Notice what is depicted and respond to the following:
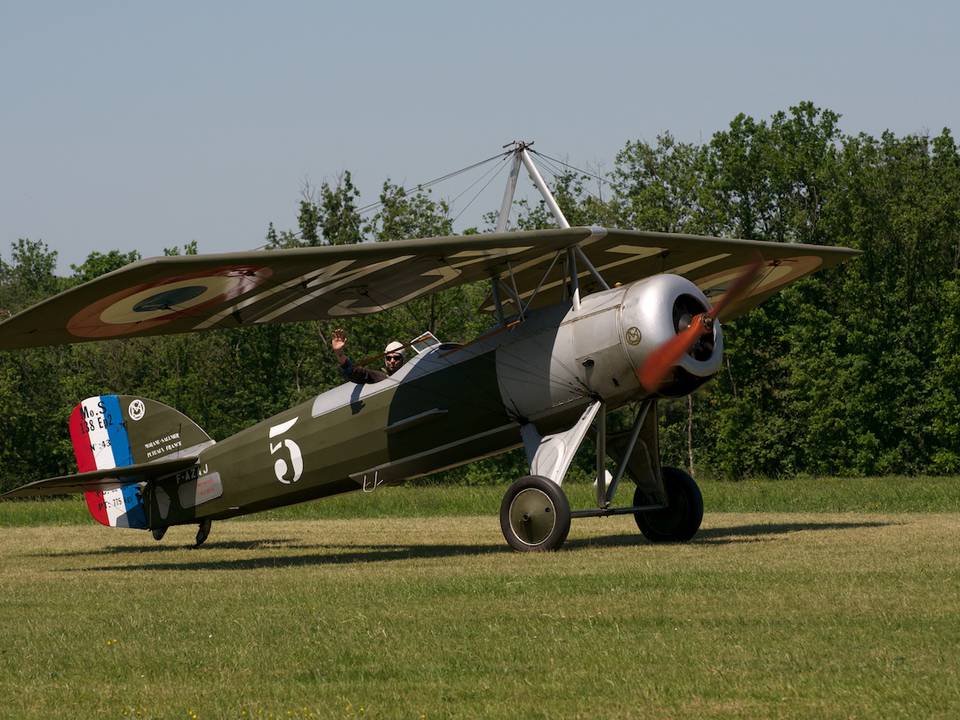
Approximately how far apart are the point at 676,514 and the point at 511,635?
8559mm

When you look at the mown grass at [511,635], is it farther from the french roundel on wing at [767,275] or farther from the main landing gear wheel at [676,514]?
the french roundel on wing at [767,275]

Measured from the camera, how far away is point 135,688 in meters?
7.72

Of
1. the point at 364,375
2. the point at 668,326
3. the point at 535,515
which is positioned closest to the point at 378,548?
the point at 364,375

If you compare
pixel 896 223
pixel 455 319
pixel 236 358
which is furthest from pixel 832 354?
pixel 236 358

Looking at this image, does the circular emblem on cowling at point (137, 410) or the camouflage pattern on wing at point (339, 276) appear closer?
the camouflage pattern on wing at point (339, 276)

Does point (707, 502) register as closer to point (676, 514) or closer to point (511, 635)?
point (676, 514)

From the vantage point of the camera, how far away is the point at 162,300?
15.0 meters

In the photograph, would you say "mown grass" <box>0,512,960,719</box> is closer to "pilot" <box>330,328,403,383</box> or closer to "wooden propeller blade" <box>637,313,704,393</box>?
"wooden propeller blade" <box>637,313,704,393</box>

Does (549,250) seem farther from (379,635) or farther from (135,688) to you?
(135,688)

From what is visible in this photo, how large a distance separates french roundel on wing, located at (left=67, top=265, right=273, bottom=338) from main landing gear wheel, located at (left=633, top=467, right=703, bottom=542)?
5.86 metres

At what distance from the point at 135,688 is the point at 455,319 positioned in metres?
51.8

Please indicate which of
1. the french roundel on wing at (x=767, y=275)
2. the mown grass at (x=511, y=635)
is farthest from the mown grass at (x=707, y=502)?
the mown grass at (x=511, y=635)

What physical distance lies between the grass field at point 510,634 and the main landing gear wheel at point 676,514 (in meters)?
0.84

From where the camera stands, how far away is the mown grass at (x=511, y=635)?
23.4 feet
